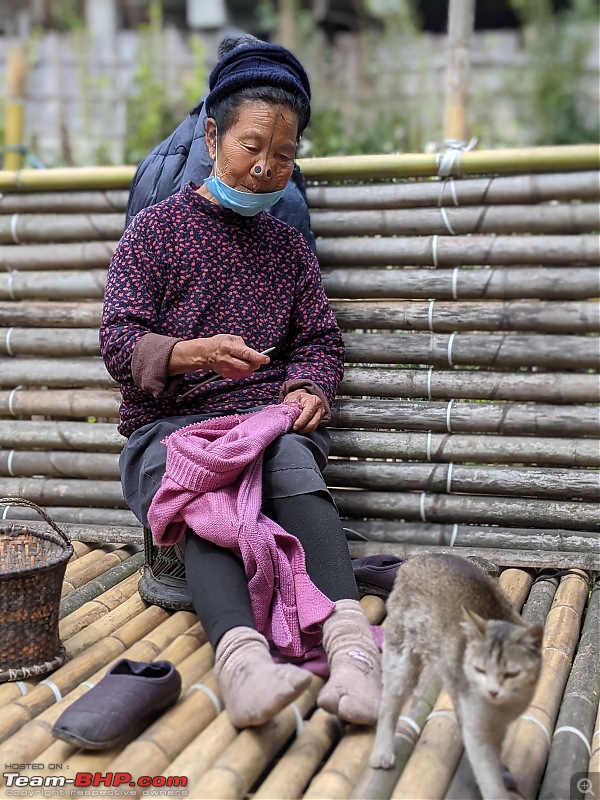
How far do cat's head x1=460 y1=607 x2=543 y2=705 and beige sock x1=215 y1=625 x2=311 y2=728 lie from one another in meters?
0.54

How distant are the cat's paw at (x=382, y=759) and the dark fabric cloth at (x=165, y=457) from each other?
94cm

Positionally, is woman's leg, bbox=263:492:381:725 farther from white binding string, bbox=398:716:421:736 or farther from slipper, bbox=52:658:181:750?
slipper, bbox=52:658:181:750

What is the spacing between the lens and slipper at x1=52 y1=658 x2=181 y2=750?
2432mm

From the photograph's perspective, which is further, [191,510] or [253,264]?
[253,264]

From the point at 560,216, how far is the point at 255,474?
1.91m

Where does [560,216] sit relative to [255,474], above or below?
above

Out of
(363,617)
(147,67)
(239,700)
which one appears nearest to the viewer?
(239,700)

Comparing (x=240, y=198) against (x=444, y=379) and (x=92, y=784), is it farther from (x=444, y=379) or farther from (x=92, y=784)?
(x=92, y=784)

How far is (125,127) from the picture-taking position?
1186 cm

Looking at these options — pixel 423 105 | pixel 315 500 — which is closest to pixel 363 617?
pixel 315 500

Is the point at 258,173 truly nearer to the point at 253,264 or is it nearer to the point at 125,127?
the point at 253,264
